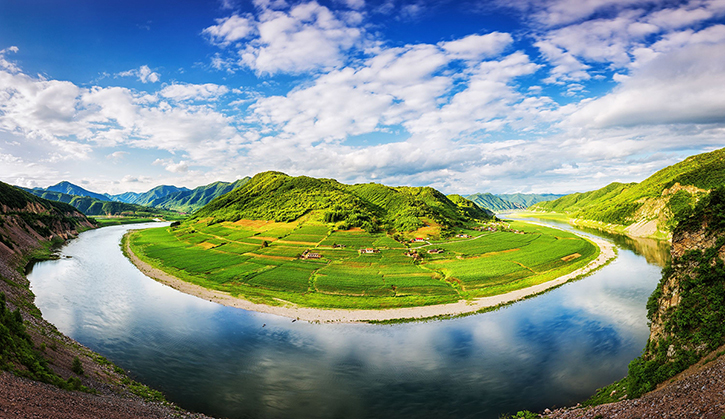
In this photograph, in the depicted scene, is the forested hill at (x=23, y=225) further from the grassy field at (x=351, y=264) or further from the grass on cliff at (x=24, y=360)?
the grass on cliff at (x=24, y=360)

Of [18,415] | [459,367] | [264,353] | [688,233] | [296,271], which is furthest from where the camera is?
[296,271]

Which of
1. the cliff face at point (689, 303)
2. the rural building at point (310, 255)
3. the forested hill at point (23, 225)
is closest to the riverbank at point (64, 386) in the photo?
the cliff face at point (689, 303)

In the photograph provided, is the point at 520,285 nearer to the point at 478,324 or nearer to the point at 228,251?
the point at 478,324

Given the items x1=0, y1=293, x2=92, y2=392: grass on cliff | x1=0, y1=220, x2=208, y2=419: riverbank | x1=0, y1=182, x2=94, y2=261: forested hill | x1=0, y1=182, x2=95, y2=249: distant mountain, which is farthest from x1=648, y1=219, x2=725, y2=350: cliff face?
x1=0, y1=182, x2=94, y2=261: forested hill

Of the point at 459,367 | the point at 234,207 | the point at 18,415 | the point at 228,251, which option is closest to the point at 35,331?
the point at 18,415

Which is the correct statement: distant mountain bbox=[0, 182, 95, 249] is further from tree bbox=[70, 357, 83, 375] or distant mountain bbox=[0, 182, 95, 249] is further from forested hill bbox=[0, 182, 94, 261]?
tree bbox=[70, 357, 83, 375]
